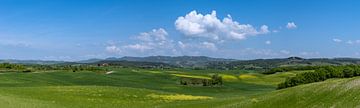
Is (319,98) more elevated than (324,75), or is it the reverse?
(324,75)

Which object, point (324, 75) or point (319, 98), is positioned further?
point (324, 75)

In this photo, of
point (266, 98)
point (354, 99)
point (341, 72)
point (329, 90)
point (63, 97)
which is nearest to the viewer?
point (354, 99)

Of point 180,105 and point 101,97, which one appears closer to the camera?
point 180,105

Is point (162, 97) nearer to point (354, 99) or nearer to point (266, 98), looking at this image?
point (266, 98)

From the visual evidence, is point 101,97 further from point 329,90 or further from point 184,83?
point 184,83

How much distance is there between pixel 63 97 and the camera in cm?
6138

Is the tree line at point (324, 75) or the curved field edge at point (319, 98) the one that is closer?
the curved field edge at point (319, 98)

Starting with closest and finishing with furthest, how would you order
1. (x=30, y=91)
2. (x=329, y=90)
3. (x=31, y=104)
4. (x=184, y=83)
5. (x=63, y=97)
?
(x=329, y=90), (x=31, y=104), (x=63, y=97), (x=30, y=91), (x=184, y=83)

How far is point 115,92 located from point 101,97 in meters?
5.57

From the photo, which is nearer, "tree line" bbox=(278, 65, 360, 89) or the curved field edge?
the curved field edge

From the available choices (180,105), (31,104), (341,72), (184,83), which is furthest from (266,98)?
(184,83)

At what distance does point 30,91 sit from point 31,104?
16674 millimetres

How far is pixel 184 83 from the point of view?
130 metres

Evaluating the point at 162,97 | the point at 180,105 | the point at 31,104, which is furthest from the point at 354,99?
the point at 162,97
